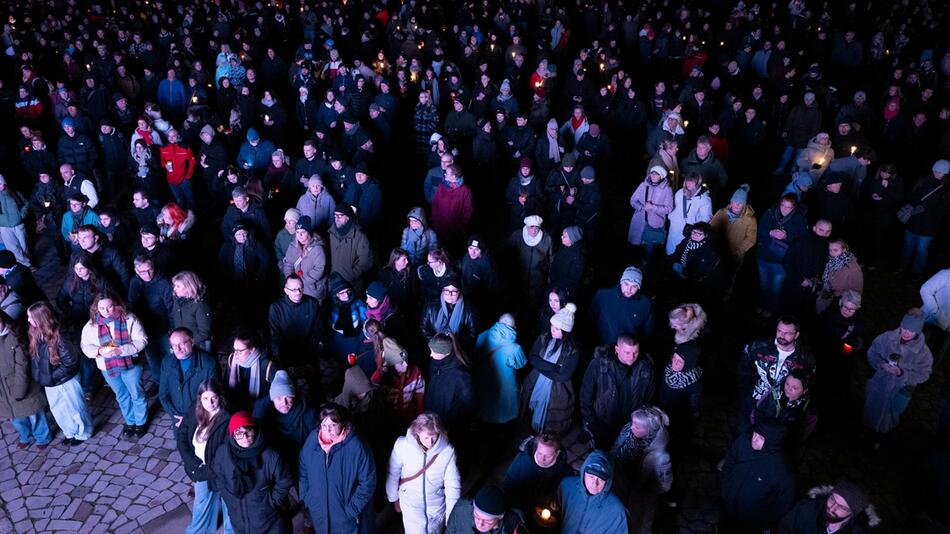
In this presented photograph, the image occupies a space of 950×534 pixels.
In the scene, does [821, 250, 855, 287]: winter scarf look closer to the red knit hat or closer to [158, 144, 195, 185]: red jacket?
the red knit hat

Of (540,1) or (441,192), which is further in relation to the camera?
(540,1)

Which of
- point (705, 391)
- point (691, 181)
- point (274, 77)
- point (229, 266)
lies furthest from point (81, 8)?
point (705, 391)

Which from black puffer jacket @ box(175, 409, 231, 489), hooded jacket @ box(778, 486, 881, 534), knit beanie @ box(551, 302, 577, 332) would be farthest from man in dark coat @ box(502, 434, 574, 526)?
black puffer jacket @ box(175, 409, 231, 489)

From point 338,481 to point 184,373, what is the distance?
1.83m

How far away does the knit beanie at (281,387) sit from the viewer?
17.2 ft

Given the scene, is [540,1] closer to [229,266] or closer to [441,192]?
[441,192]

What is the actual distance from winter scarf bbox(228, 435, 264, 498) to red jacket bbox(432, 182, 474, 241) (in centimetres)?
501

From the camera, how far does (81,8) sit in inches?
781

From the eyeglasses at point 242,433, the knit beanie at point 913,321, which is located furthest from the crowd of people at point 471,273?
the knit beanie at point 913,321

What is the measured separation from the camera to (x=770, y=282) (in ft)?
28.7

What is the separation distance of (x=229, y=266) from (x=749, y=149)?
8971mm

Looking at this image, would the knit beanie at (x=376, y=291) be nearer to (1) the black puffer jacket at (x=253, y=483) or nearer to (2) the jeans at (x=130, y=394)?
(1) the black puffer jacket at (x=253, y=483)

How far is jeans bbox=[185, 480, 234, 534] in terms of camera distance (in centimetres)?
571

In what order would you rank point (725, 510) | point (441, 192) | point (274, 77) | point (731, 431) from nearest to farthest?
1. point (725, 510)
2. point (731, 431)
3. point (441, 192)
4. point (274, 77)
